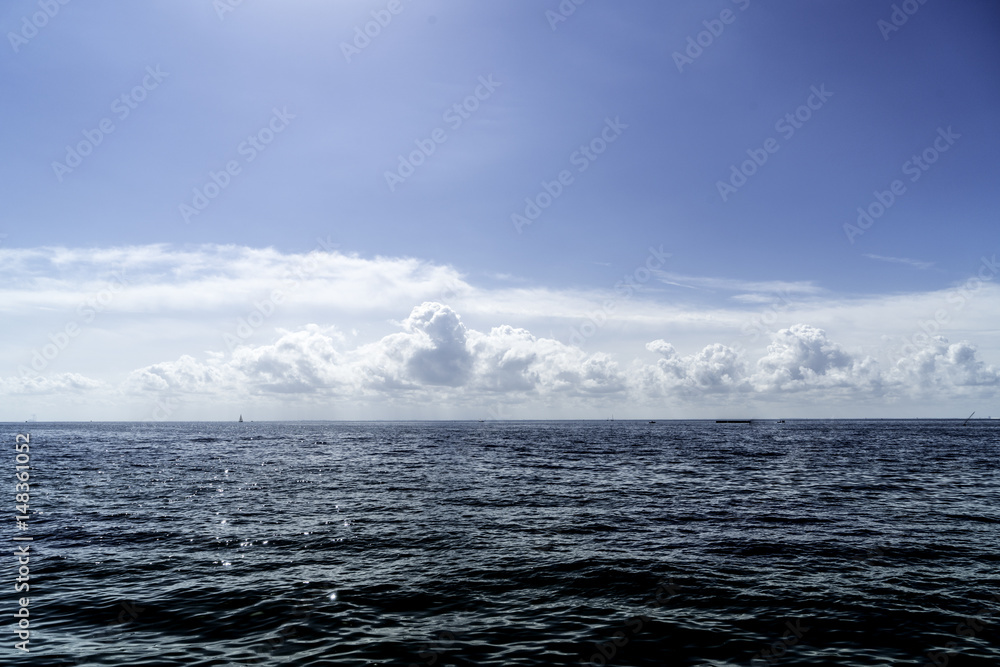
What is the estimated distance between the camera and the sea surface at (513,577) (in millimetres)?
13250

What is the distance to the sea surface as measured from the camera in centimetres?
1325

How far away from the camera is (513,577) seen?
18.5 metres

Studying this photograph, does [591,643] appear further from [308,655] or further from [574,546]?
[574,546]

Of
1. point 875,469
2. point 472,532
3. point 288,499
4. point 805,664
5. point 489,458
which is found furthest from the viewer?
point 489,458

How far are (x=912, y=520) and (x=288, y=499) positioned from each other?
3664cm

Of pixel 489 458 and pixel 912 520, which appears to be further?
pixel 489 458

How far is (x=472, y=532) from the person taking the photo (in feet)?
83.6

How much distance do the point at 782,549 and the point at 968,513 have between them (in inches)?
618

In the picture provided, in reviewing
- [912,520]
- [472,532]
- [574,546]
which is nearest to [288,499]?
[472,532]

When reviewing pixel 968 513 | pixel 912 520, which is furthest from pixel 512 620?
pixel 968 513

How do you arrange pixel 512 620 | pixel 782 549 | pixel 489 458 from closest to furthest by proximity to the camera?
pixel 512 620 < pixel 782 549 < pixel 489 458

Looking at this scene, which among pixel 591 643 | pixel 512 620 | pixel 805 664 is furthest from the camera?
pixel 512 620

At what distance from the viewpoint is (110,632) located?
14031mm

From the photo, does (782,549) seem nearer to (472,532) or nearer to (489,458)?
(472,532)
